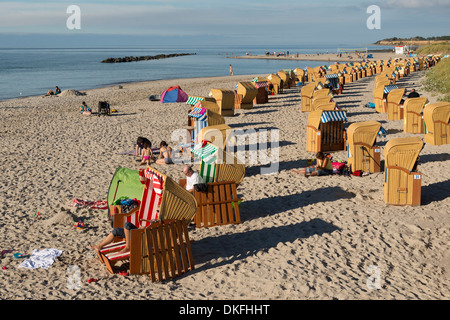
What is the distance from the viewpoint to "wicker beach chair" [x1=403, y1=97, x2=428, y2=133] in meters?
15.6

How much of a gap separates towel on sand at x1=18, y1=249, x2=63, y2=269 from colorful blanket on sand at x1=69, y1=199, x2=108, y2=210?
6.85 feet

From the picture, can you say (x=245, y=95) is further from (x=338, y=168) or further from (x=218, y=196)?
(x=218, y=196)

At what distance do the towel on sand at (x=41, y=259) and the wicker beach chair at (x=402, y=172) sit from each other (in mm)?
6252

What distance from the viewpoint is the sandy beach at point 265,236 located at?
6070 millimetres

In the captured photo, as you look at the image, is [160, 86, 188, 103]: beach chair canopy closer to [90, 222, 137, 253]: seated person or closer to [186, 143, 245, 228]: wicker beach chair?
[186, 143, 245, 228]: wicker beach chair

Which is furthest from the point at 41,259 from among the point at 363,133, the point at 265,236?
the point at 363,133

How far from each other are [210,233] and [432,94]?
818 inches

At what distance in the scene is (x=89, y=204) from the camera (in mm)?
9523

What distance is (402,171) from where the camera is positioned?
891 centimetres

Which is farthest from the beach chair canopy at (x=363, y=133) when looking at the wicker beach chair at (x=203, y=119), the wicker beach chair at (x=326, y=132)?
the wicker beach chair at (x=203, y=119)

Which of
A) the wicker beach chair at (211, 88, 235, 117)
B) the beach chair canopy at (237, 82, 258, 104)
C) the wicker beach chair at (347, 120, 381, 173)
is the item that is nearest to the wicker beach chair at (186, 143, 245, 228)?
the wicker beach chair at (347, 120, 381, 173)

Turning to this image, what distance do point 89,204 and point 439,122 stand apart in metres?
10.5

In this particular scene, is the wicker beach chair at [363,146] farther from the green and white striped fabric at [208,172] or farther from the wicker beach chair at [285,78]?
the wicker beach chair at [285,78]
